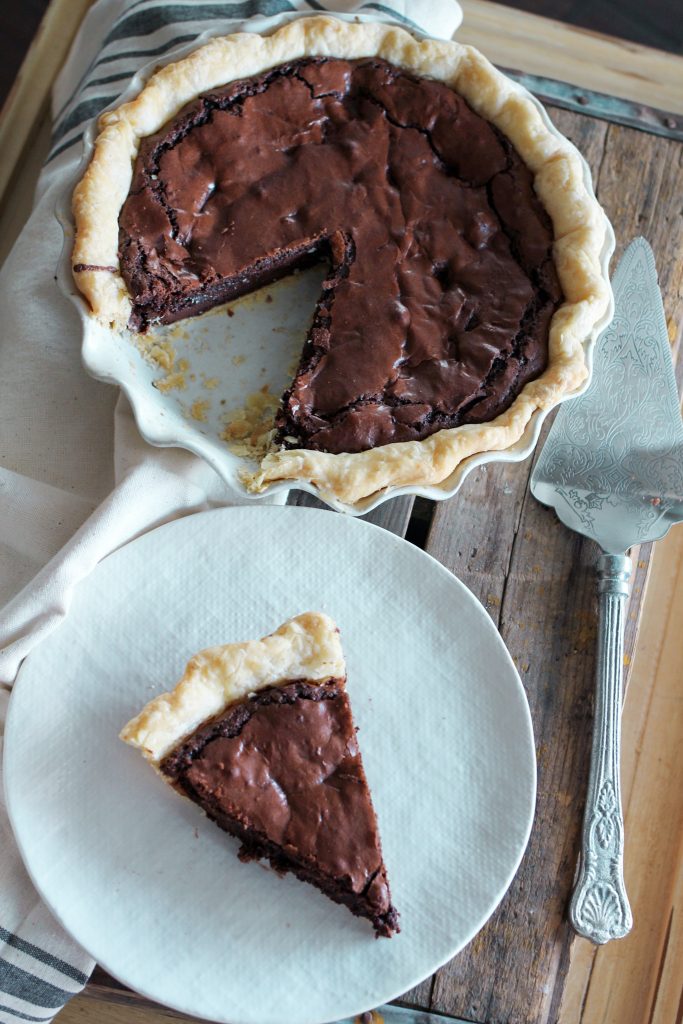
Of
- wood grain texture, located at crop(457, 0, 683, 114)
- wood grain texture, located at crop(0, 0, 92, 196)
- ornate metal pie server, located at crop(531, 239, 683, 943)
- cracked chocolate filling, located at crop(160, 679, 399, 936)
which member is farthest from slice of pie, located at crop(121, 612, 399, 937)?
wood grain texture, located at crop(457, 0, 683, 114)

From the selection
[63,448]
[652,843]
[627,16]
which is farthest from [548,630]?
[627,16]

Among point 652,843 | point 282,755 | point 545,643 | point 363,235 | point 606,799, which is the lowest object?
point 652,843

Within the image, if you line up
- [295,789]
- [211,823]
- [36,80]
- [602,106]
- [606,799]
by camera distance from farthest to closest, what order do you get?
[36,80] < [602,106] < [606,799] < [211,823] < [295,789]

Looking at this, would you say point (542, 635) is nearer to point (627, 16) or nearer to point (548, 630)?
point (548, 630)

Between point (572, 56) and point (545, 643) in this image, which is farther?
point (572, 56)

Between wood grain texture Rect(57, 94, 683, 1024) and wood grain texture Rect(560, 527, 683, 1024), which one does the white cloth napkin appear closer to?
wood grain texture Rect(57, 94, 683, 1024)

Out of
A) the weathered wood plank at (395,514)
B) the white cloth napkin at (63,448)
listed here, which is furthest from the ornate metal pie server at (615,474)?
the white cloth napkin at (63,448)

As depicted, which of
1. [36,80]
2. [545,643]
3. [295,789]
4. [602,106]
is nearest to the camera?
[295,789]
